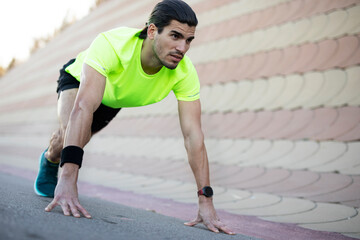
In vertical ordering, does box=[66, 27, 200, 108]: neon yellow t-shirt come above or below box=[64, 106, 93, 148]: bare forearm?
above

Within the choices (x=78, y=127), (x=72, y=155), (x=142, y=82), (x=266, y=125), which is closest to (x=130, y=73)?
(x=142, y=82)

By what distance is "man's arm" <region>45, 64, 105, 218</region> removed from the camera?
1.76 m

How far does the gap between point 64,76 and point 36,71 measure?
879 cm

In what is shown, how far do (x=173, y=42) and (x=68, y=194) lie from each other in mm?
927

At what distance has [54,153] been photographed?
8.54ft

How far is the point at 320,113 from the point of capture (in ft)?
13.0

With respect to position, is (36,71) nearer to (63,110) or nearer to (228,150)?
(228,150)

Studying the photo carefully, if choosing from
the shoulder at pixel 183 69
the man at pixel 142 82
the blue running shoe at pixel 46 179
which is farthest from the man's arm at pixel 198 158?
the blue running shoe at pixel 46 179

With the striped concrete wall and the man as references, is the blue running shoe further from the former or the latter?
the striped concrete wall

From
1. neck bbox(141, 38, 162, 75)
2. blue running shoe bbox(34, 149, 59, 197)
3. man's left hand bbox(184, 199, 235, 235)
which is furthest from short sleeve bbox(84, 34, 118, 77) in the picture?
blue running shoe bbox(34, 149, 59, 197)

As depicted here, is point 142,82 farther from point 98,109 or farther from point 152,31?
point 98,109

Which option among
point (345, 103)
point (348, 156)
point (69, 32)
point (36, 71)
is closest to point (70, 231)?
point (348, 156)

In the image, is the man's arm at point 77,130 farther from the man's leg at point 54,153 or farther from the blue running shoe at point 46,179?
the blue running shoe at point 46,179

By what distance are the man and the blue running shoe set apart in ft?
1.03
